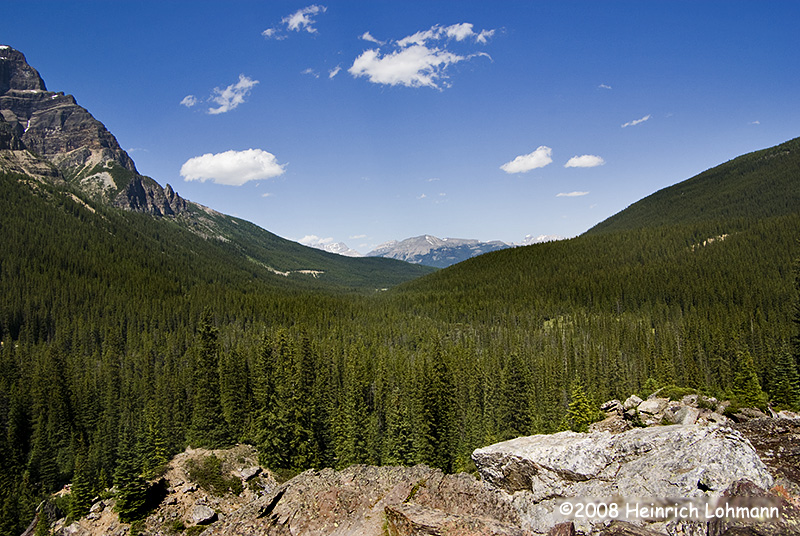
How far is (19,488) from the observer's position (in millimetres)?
55281

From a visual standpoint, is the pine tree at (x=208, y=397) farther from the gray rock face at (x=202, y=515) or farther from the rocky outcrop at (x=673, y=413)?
the rocky outcrop at (x=673, y=413)

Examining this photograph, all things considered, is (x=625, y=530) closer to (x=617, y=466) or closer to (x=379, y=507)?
(x=617, y=466)

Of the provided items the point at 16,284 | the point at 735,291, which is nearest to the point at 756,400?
the point at 735,291

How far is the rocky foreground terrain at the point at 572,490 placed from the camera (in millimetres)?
11500

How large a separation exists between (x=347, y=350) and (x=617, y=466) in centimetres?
8721

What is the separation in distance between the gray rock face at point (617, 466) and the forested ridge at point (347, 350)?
90.7 ft

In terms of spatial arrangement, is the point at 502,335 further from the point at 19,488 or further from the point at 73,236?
the point at 73,236

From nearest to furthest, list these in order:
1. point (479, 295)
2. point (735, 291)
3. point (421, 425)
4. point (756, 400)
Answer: point (756, 400) → point (421, 425) → point (735, 291) → point (479, 295)

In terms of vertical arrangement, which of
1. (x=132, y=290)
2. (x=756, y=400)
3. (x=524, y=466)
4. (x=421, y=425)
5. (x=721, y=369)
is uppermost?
(x=132, y=290)

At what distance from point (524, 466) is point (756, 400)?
30.8 m

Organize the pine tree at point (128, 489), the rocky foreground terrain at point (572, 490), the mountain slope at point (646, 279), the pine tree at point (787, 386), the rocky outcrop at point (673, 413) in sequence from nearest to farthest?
the rocky foreground terrain at point (572, 490), the rocky outcrop at point (673, 413), the pine tree at point (787, 386), the pine tree at point (128, 489), the mountain slope at point (646, 279)

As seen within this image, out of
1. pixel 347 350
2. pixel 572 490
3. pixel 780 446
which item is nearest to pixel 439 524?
pixel 572 490

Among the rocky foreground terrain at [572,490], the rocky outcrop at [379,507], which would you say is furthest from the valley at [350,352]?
the rocky foreground terrain at [572,490]

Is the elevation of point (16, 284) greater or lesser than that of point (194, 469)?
greater
